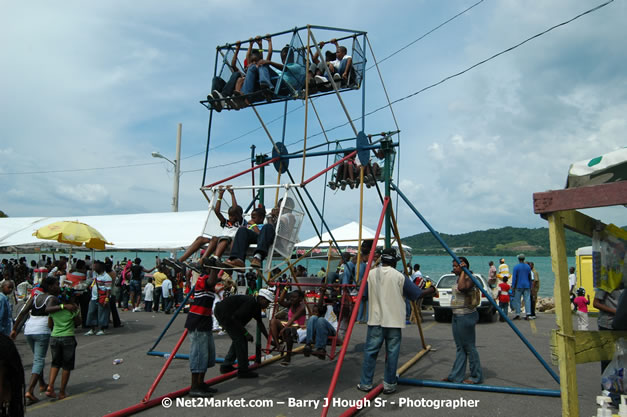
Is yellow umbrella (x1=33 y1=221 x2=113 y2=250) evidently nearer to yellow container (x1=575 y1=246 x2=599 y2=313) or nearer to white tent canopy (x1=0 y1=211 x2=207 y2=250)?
white tent canopy (x1=0 y1=211 x2=207 y2=250)

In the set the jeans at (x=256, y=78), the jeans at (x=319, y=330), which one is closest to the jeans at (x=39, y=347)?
the jeans at (x=319, y=330)

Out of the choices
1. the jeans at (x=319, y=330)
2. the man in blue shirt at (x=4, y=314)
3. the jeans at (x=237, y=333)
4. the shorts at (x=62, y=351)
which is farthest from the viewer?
the jeans at (x=319, y=330)

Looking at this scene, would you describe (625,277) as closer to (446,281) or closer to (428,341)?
(428,341)

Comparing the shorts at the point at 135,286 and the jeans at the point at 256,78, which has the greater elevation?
the jeans at the point at 256,78

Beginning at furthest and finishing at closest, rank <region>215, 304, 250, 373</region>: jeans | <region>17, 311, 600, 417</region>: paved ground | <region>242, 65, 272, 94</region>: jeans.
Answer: <region>242, 65, 272, 94</region>: jeans, <region>215, 304, 250, 373</region>: jeans, <region>17, 311, 600, 417</region>: paved ground

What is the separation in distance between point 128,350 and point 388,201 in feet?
22.0

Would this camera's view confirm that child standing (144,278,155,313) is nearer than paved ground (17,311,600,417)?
No

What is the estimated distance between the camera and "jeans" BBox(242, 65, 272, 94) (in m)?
7.77

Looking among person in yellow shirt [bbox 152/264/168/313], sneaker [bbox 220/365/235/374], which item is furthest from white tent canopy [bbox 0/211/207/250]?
sneaker [bbox 220/365/235/374]

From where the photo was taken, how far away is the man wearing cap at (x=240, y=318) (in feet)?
24.2

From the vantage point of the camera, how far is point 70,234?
12266mm

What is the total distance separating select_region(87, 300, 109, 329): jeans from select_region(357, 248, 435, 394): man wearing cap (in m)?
8.45

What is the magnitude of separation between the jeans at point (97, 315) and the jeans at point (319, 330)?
7370mm

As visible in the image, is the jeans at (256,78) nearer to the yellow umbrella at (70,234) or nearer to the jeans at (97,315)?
the yellow umbrella at (70,234)
